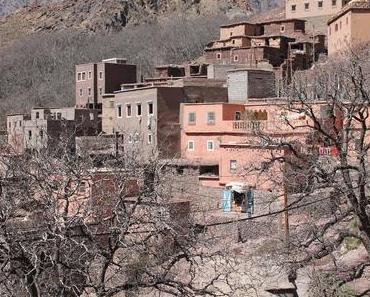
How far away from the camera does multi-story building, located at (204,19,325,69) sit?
169ft

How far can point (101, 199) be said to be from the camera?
11.0 metres

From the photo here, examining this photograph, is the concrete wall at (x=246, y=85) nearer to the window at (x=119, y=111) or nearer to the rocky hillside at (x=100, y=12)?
the window at (x=119, y=111)

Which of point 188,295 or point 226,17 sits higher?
point 226,17

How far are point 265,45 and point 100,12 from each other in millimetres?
69674

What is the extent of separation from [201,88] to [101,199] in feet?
87.5

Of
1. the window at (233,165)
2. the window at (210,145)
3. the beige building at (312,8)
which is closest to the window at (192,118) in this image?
the window at (210,145)

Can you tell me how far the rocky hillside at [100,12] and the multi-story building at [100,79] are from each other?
57.5m

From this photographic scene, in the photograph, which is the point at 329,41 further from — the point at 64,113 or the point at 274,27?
the point at 64,113

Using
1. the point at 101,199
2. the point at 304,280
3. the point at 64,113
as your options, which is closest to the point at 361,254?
the point at 304,280

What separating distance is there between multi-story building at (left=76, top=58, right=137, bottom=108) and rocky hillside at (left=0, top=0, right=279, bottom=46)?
57475 mm

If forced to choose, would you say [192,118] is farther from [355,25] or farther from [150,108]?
[355,25]

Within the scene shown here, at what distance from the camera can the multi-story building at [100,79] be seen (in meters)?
54.3

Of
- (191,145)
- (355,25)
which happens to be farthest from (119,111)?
(355,25)

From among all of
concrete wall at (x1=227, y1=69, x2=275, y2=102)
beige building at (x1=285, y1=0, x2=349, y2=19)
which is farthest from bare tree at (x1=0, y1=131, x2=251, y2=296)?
beige building at (x1=285, y1=0, x2=349, y2=19)
